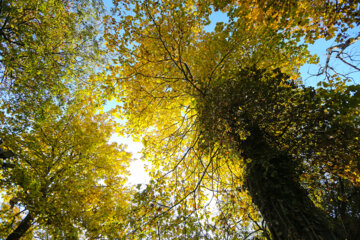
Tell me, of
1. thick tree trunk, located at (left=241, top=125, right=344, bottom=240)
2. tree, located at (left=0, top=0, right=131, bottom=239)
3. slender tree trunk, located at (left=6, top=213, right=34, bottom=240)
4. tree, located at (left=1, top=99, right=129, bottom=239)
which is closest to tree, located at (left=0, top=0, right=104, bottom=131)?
tree, located at (left=0, top=0, right=131, bottom=239)

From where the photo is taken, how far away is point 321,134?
288 centimetres

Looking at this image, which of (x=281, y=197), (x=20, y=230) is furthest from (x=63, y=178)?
(x=281, y=197)

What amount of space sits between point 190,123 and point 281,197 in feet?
10.0

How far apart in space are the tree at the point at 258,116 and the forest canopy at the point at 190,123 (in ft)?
0.09

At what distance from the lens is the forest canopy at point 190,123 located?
9.45 feet

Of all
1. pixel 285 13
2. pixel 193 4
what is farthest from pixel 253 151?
pixel 193 4

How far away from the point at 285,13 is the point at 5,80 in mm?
9115

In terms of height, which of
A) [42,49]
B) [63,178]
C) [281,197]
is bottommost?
[281,197]

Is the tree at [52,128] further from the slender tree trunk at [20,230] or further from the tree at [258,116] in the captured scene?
the tree at [258,116]

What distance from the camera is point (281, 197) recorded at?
2523 mm

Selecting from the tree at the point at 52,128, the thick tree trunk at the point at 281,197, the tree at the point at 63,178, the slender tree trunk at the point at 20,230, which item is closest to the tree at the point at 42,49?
the tree at the point at 52,128

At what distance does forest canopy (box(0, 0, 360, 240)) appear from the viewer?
288 cm

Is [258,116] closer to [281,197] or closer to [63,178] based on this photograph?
[281,197]

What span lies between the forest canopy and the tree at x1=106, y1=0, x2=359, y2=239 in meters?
0.03
